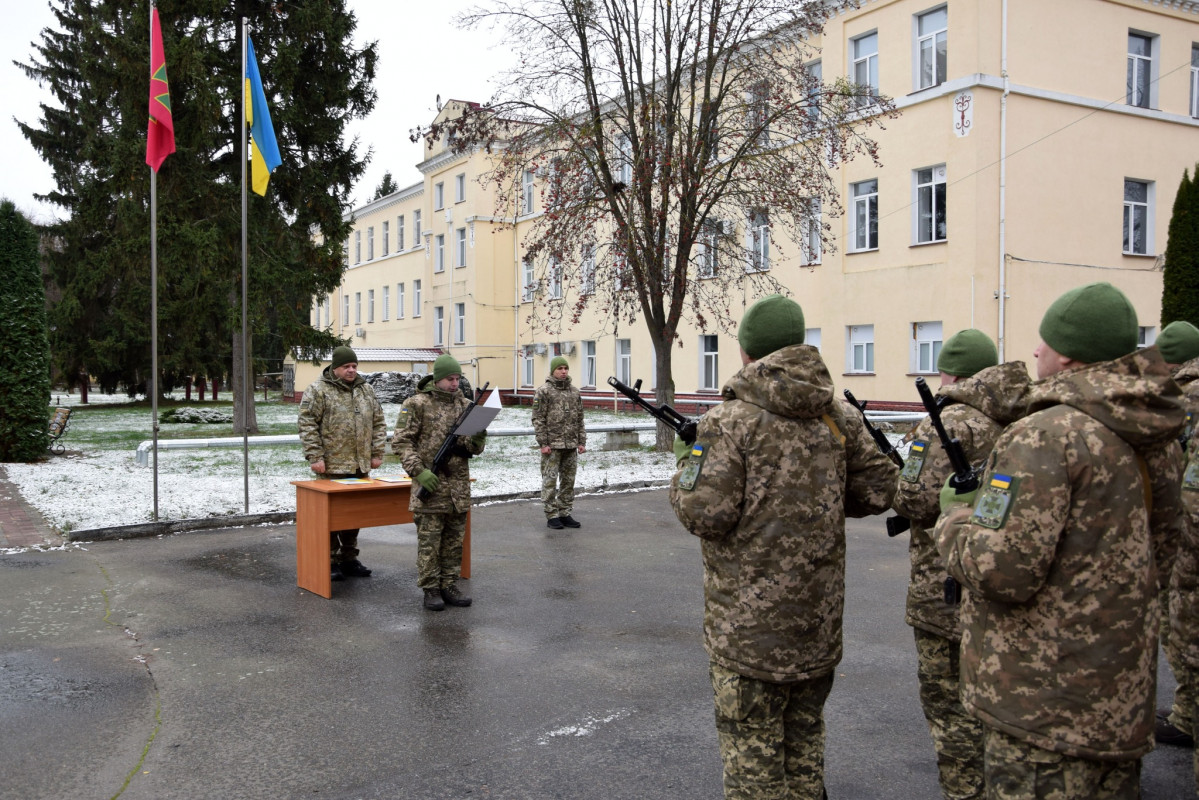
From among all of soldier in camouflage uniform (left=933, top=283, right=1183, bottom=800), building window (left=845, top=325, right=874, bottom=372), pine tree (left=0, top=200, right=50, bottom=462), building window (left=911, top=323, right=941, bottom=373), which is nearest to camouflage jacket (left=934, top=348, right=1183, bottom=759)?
soldier in camouflage uniform (left=933, top=283, right=1183, bottom=800)

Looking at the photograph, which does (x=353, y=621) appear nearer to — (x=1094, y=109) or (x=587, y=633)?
(x=587, y=633)

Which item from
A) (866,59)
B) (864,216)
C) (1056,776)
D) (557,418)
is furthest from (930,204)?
(1056,776)

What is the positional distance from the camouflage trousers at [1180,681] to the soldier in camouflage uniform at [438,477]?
4.49 m

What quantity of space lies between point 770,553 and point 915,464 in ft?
2.98

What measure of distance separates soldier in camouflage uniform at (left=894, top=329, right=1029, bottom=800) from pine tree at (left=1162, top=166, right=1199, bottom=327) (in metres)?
14.6

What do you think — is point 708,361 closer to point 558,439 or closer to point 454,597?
point 558,439

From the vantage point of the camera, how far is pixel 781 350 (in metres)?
3.20

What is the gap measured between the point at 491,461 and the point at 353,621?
10446 mm

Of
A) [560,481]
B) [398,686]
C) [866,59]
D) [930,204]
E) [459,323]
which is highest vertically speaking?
[866,59]

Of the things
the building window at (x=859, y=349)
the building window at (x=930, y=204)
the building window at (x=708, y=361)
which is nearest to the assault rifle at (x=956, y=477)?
the building window at (x=930, y=204)

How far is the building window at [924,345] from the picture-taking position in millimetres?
21469

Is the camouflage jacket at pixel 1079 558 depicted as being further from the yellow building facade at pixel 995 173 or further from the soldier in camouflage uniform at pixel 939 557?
the yellow building facade at pixel 995 173

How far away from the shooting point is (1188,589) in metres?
4.07

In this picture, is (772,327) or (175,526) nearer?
(772,327)
